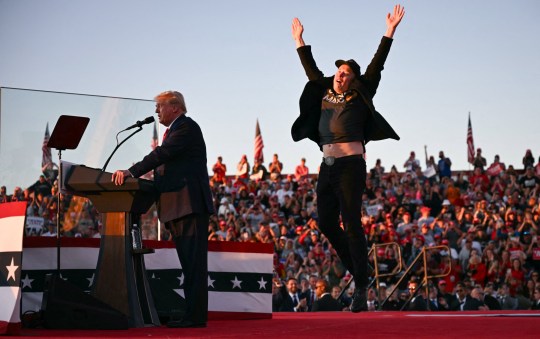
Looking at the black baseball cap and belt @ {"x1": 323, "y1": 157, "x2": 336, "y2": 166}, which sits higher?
the black baseball cap

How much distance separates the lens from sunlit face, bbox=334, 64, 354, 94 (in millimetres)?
7430

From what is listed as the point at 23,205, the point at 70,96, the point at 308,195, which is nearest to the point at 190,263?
the point at 23,205

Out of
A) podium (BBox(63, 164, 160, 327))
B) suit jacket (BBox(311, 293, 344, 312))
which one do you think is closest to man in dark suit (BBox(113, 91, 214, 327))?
podium (BBox(63, 164, 160, 327))

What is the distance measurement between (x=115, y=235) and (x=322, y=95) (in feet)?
6.70

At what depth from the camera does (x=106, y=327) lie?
6516 mm

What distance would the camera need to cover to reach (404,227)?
19.1 meters

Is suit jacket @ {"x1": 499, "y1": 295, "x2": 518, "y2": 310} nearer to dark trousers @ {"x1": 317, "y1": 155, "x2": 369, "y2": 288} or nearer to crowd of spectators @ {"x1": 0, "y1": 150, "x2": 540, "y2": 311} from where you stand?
crowd of spectators @ {"x1": 0, "y1": 150, "x2": 540, "y2": 311}

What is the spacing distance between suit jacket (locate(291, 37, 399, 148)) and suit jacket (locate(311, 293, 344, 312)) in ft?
18.4

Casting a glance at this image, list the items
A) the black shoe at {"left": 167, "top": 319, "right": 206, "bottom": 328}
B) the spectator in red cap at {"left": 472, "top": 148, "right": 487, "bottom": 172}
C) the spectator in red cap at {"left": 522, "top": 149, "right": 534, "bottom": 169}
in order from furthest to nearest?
the spectator in red cap at {"left": 472, "top": 148, "right": 487, "bottom": 172}, the spectator in red cap at {"left": 522, "top": 149, "right": 534, "bottom": 169}, the black shoe at {"left": 167, "top": 319, "right": 206, "bottom": 328}

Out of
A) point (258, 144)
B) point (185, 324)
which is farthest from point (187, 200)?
point (258, 144)

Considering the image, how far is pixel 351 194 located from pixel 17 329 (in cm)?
272

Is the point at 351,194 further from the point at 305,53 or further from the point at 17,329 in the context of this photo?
the point at 17,329

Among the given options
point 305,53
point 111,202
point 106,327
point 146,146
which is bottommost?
point 106,327

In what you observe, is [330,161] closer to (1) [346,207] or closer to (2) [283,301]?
(1) [346,207]
